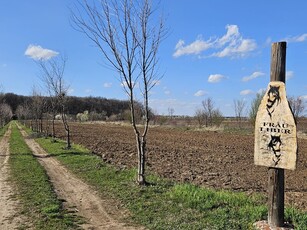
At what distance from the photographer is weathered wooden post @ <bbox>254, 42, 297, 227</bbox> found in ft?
17.9

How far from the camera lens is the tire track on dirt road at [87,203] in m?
6.55

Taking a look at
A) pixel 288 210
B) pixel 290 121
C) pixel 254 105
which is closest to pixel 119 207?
pixel 288 210

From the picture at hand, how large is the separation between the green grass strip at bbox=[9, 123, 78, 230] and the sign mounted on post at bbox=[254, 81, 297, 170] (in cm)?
362

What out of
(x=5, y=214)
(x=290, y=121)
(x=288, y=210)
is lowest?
(x=5, y=214)

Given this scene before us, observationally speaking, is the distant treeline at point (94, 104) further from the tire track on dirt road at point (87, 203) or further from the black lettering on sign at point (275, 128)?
the black lettering on sign at point (275, 128)

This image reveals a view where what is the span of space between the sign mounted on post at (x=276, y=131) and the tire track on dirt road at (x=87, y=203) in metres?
2.66

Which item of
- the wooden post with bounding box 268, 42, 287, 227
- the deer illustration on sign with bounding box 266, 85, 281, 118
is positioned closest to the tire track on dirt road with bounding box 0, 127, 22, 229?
the wooden post with bounding box 268, 42, 287, 227

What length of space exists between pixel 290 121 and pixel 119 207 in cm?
421

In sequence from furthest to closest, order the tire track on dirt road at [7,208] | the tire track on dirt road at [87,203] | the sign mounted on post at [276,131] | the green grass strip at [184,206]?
the tire track on dirt road at [7,208], the tire track on dirt road at [87,203], the green grass strip at [184,206], the sign mounted on post at [276,131]

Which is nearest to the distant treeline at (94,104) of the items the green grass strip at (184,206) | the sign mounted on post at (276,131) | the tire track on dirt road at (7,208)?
the tire track on dirt road at (7,208)

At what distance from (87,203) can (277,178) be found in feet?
14.6

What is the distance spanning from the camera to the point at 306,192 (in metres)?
9.49

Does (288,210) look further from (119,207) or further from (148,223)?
(119,207)

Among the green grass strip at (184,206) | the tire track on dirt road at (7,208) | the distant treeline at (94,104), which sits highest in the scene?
the distant treeline at (94,104)
